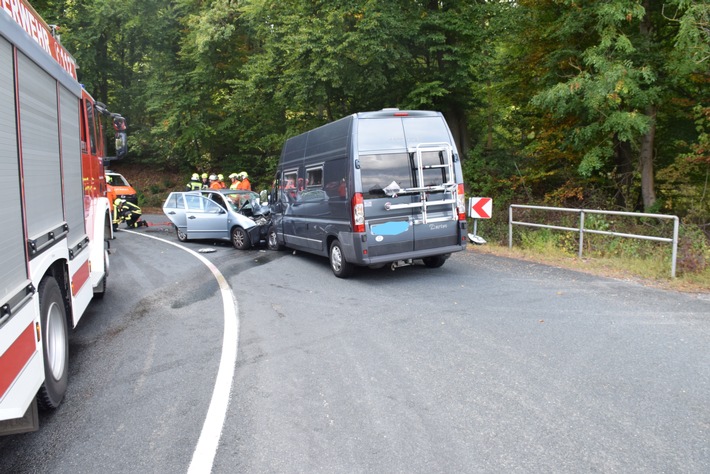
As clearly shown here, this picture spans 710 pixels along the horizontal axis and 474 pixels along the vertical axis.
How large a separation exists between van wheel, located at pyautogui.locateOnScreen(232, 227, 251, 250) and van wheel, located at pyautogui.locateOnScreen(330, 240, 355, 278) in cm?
465

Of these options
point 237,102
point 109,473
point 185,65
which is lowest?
point 109,473

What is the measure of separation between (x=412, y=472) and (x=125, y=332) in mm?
4298

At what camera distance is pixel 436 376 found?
4500 millimetres

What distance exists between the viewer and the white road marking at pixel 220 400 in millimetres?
3238

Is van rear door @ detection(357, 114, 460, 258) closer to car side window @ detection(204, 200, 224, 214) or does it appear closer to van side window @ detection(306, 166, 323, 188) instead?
van side window @ detection(306, 166, 323, 188)

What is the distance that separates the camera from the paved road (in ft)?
10.7

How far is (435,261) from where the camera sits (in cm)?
968

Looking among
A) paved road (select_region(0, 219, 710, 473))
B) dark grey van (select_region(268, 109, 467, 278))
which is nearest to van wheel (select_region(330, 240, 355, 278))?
dark grey van (select_region(268, 109, 467, 278))

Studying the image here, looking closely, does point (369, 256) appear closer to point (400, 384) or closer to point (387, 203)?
point (387, 203)

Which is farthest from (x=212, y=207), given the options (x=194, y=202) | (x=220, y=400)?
(x=220, y=400)

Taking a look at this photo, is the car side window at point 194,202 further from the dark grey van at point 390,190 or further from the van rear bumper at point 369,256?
the van rear bumper at point 369,256

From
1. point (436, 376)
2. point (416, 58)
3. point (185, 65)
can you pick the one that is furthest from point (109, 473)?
point (185, 65)

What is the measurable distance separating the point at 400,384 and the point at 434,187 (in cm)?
498

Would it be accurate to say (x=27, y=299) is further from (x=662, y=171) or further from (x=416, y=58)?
(x=416, y=58)
